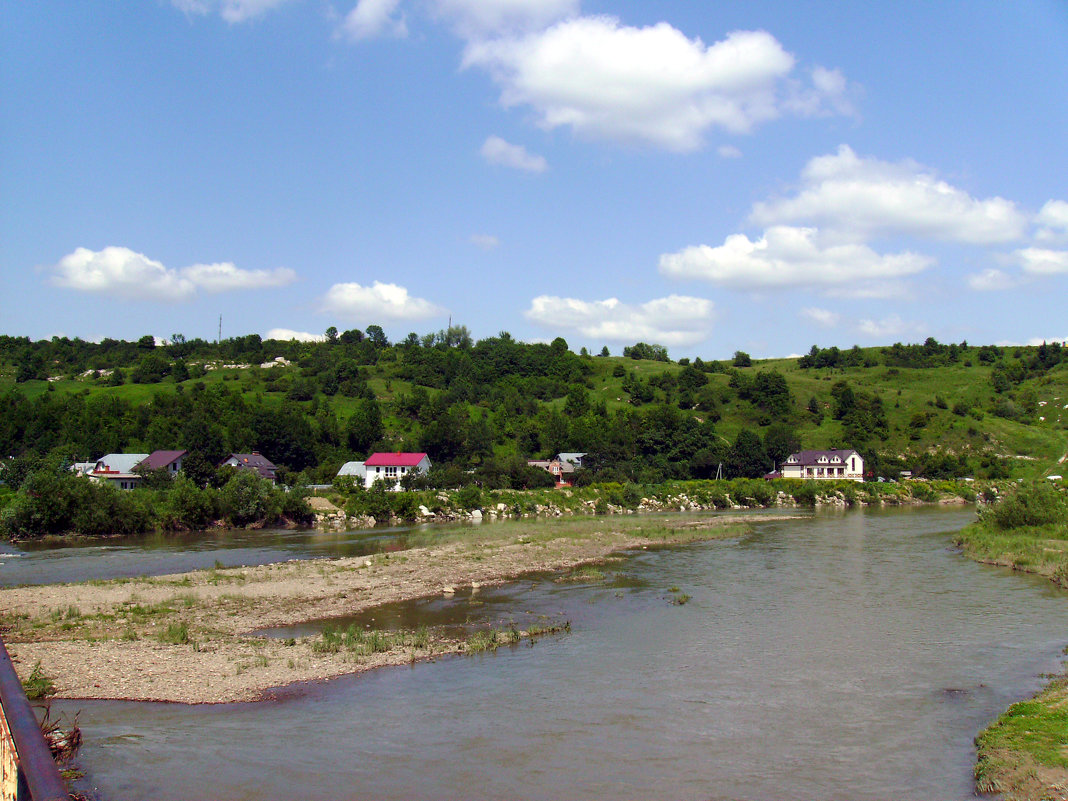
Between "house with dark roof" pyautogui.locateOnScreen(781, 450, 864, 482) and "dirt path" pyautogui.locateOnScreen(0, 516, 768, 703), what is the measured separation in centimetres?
6963

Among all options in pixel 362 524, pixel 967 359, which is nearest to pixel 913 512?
pixel 362 524

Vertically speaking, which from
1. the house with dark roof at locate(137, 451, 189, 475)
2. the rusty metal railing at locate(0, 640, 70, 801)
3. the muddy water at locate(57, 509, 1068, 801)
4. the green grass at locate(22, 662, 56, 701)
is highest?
the rusty metal railing at locate(0, 640, 70, 801)

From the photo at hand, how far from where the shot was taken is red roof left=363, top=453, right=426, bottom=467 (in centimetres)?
8950

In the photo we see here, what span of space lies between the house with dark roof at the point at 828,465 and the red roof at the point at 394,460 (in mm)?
48391

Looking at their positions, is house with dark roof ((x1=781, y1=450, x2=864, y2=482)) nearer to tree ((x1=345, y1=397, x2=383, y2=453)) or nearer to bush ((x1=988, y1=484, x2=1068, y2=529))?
tree ((x1=345, y1=397, x2=383, y2=453))

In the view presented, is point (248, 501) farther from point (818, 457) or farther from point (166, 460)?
point (818, 457)

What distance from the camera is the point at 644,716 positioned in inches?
581

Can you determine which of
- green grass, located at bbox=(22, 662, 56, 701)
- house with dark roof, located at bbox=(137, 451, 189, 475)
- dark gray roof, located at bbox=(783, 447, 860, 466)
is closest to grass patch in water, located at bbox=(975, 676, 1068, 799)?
green grass, located at bbox=(22, 662, 56, 701)

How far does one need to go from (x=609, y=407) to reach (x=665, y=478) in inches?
1428

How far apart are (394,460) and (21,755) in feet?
290

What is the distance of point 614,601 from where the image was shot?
85.8ft

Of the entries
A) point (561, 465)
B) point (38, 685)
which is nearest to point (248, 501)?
point (38, 685)

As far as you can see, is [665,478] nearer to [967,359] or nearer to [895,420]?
[895,420]

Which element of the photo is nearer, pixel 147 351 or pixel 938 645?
pixel 938 645
